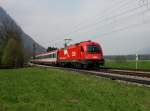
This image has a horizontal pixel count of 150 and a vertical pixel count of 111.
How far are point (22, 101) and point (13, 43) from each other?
51490 mm

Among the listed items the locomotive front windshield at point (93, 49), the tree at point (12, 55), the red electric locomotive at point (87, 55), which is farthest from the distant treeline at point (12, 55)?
the locomotive front windshield at point (93, 49)

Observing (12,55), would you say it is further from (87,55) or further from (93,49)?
(87,55)

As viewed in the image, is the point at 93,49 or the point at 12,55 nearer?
the point at 93,49

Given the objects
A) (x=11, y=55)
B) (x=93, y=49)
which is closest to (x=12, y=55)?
(x=11, y=55)

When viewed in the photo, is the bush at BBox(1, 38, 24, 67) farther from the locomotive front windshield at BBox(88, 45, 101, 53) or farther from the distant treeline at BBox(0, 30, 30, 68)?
the locomotive front windshield at BBox(88, 45, 101, 53)

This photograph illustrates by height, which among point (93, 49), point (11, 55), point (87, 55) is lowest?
point (87, 55)

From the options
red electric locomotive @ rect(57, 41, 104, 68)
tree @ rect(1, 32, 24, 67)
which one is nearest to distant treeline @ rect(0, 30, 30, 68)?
tree @ rect(1, 32, 24, 67)

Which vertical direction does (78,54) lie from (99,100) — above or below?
above

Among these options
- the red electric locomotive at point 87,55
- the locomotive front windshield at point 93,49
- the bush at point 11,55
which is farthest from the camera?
the bush at point 11,55

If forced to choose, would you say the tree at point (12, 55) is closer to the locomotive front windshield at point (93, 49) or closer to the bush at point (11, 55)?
the bush at point (11, 55)

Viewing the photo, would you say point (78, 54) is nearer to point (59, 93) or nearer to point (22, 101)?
point (59, 93)

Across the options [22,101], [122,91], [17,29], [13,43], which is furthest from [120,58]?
[22,101]

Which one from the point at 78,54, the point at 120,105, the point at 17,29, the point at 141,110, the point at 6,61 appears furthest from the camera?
the point at 17,29

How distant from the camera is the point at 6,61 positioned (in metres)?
59.2
